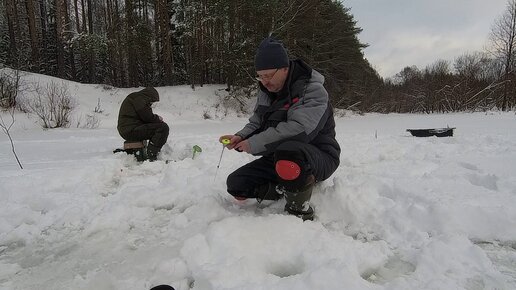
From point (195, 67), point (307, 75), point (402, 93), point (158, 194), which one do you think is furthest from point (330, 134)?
point (402, 93)

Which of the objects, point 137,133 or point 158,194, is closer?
point 158,194

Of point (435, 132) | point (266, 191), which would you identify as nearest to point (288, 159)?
point (266, 191)

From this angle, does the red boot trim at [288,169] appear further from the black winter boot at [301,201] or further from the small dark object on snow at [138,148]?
the small dark object on snow at [138,148]

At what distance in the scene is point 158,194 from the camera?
3021 millimetres

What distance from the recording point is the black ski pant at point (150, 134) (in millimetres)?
4969

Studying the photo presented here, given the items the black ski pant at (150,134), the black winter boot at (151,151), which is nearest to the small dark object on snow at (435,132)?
the black ski pant at (150,134)

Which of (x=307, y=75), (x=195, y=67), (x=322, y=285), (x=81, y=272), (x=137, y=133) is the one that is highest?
(x=195, y=67)

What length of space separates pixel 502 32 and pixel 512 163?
20.8m

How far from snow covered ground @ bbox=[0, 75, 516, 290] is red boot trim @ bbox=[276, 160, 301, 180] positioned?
0.88 feet

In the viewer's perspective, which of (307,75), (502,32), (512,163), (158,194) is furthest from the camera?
(502,32)

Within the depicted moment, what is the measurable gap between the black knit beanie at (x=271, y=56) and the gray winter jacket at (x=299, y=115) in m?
0.11

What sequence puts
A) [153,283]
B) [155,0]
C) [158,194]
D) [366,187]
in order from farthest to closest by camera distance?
[155,0]
[158,194]
[366,187]
[153,283]

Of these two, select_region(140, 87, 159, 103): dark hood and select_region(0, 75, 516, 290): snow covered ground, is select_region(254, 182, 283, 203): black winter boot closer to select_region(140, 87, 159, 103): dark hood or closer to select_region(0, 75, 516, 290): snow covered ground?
select_region(0, 75, 516, 290): snow covered ground

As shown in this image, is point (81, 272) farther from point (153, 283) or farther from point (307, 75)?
point (307, 75)
